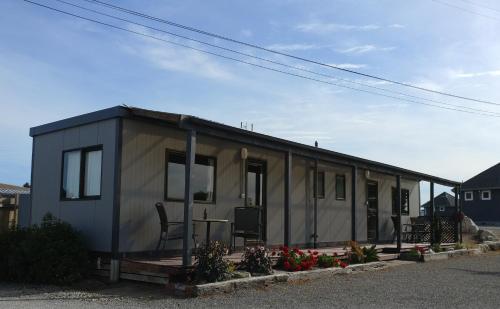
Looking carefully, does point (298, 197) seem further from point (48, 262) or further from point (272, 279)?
point (48, 262)

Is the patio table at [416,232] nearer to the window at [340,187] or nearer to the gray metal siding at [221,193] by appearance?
the gray metal siding at [221,193]

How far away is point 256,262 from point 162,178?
A: 8.08 feet

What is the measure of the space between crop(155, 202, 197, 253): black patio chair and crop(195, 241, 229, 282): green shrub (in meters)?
0.96

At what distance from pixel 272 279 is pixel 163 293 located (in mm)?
1849

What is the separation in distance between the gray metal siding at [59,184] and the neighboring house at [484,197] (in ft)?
112

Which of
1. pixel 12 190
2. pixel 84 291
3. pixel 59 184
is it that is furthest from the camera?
pixel 12 190

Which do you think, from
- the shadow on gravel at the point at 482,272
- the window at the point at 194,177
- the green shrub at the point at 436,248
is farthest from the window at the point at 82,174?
the green shrub at the point at 436,248

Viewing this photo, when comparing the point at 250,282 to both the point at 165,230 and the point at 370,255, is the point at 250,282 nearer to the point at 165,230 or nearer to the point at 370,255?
the point at 165,230

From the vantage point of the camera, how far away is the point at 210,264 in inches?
313

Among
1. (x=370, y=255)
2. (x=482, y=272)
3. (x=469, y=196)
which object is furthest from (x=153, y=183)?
(x=469, y=196)

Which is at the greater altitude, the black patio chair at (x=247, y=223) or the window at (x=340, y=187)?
the window at (x=340, y=187)

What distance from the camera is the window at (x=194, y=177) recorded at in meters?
10.2

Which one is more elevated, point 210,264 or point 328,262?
point 210,264

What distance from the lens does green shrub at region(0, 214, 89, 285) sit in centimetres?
859
